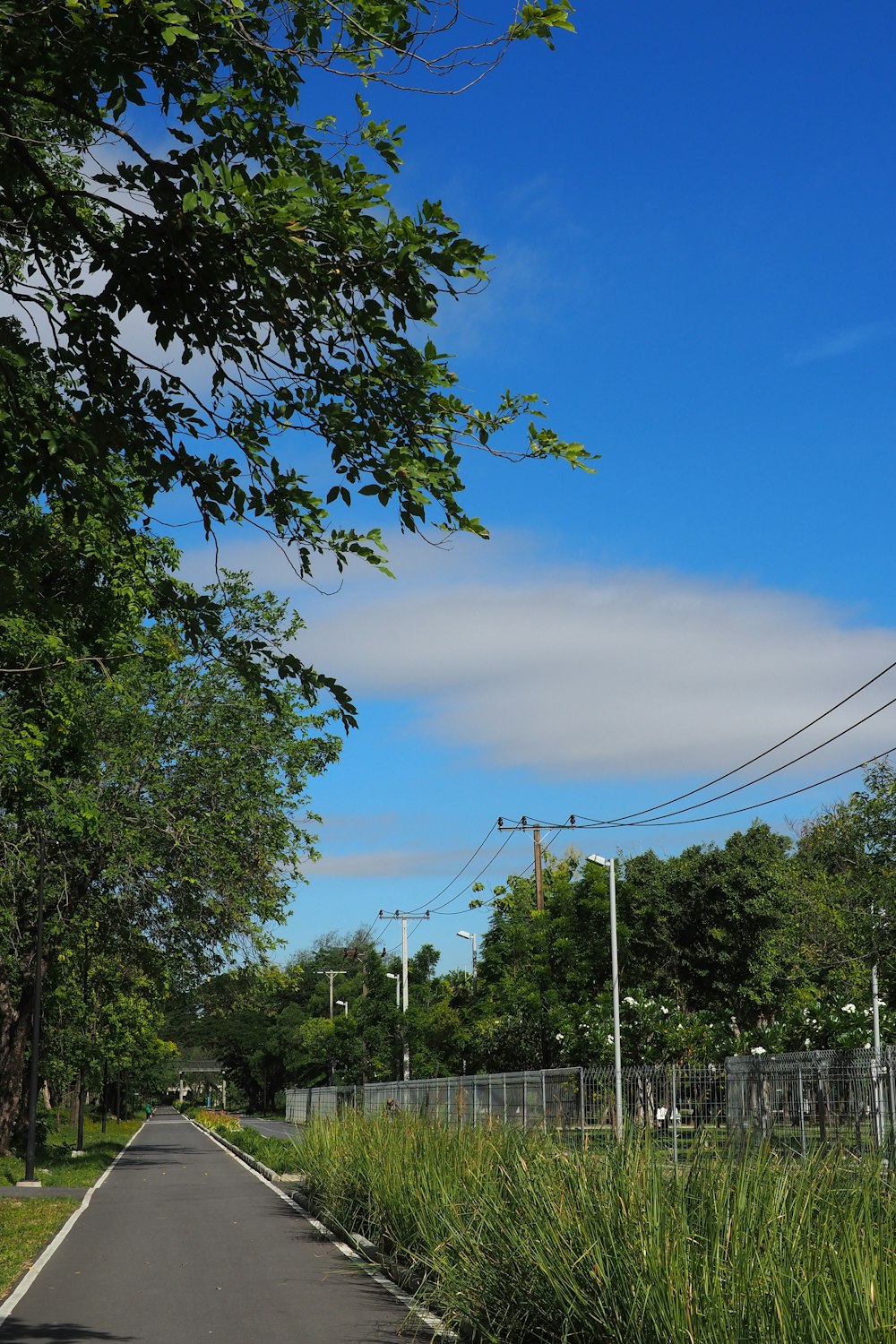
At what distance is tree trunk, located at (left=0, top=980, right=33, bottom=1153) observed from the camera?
35.0 m

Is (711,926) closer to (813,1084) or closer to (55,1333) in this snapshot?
(813,1084)

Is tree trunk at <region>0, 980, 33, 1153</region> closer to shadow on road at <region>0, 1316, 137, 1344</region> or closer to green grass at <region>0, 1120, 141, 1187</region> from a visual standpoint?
green grass at <region>0, 1120, 141, 1187</region>

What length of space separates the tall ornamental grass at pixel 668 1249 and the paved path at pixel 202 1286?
0.97 meters

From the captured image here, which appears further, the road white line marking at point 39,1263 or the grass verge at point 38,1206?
the grass verge at point 38,1206

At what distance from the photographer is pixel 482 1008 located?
2005 inches

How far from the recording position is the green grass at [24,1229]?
1477 cm

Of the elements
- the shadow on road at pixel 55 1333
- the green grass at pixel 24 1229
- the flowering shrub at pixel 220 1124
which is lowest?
the flowering shrub at pixel 220 1124

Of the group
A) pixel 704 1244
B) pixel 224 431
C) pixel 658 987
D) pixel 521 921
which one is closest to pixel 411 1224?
pixel 704 1244

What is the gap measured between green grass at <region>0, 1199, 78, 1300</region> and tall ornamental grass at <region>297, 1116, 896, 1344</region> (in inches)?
216

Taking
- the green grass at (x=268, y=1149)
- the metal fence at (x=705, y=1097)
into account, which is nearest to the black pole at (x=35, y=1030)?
the green grass at (x=268, y=1149)

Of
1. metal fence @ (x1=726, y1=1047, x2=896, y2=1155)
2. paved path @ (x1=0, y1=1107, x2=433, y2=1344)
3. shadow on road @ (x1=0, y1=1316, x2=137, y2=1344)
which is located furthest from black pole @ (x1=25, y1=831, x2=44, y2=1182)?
shadow on road @ (x1=0, y1=1316, x2=137, y2=1344)

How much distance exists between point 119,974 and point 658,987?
18985 mm

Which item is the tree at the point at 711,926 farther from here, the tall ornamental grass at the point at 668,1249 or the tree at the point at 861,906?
the tall ornamental grass at the point at 668,1249

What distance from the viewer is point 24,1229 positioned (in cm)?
1889
